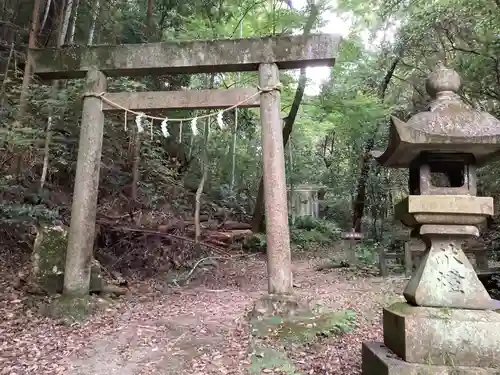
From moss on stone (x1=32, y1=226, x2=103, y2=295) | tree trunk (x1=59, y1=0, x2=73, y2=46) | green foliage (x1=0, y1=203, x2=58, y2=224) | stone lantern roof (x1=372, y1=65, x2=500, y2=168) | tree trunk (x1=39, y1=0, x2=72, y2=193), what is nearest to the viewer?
stone lantern roof (x1=372, y1=65, x2=500, y2=168)

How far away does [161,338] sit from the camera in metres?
5.58

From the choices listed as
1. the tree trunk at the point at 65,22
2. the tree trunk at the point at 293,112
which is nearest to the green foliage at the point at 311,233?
the tree trunk at the point at 293,112

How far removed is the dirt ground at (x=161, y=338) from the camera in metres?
4.72

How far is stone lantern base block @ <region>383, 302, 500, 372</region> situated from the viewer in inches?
147

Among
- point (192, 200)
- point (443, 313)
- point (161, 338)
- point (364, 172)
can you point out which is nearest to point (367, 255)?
point (364, 172)

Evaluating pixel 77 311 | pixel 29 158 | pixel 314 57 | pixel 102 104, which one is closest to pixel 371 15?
pixel 314 57

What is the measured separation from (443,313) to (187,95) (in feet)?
15.7

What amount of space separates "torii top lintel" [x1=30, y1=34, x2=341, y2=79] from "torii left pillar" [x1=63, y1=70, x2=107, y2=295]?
358 millimetres

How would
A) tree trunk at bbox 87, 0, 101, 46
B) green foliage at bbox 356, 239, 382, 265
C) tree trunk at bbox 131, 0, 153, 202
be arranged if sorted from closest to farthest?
tree trunk at bbox 87, 0, 101, 46
tree trunk at bbox 131, 0, 153, 202
green foliage at bbox 356, 239, 382, 265

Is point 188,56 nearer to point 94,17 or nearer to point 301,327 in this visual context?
point 301,327

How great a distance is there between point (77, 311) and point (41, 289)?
852mm

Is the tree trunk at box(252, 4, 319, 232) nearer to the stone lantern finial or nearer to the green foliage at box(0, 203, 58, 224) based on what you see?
the green foliage at box(0, 203, 58, 224)

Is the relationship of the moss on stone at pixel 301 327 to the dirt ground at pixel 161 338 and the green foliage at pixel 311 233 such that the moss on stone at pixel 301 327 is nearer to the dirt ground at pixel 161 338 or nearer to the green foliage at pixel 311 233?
the dirt ground at pixel 161 338

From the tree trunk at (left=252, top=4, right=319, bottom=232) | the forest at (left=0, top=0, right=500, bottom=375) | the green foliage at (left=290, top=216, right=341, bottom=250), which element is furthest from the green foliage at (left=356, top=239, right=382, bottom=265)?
the tree trunk at (left=252, top=4, right=319, bottom=232)
